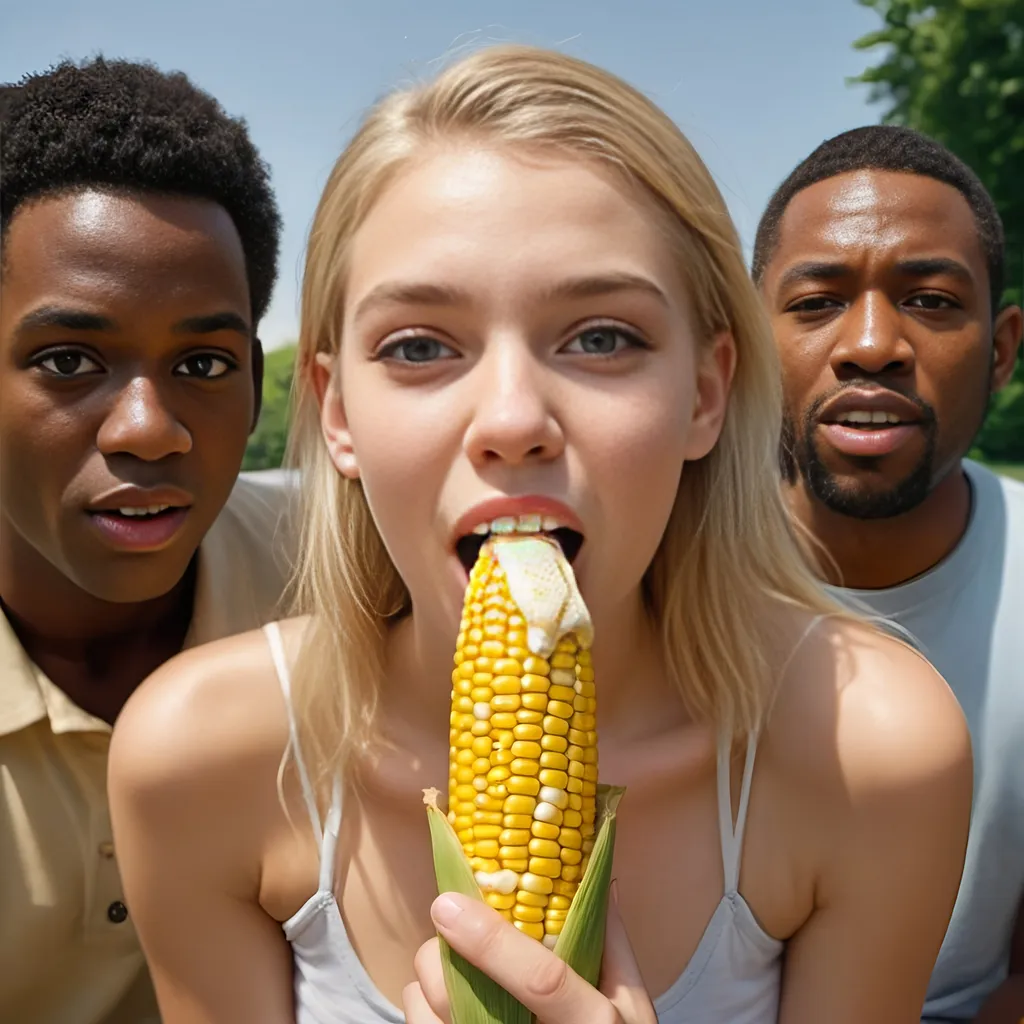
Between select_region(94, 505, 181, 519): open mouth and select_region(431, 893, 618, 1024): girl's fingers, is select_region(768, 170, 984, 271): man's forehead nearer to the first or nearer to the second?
select_region(94, 505, 181, 519): open mouth

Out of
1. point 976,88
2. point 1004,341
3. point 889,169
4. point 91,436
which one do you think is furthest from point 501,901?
point 976,88

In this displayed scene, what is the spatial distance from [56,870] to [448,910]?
1.35m

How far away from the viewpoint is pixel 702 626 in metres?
2.24

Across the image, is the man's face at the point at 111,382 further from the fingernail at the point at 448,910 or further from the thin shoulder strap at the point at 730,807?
the thin shoulder strap at the point at 730,807

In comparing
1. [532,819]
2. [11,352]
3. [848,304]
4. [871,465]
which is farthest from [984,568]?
[11,352]

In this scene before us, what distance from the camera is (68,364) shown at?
2.48 meters

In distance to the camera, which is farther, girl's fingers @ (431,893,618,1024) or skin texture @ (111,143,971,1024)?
skin texture @ (111,143,971,1024)

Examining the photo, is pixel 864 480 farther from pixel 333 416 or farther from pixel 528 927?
pixel 528 927

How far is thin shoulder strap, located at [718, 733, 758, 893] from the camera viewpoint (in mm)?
2146

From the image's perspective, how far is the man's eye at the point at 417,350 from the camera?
184 centimetres

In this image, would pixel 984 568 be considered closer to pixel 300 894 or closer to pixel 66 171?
pixel 300 894

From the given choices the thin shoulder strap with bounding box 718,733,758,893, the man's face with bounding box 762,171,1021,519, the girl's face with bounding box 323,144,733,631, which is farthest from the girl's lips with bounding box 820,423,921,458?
the girl's face with bounding box 323,144,733,631

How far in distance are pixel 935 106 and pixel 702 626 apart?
2576 cm

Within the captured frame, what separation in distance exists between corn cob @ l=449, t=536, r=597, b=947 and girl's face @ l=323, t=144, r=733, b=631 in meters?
0.13
